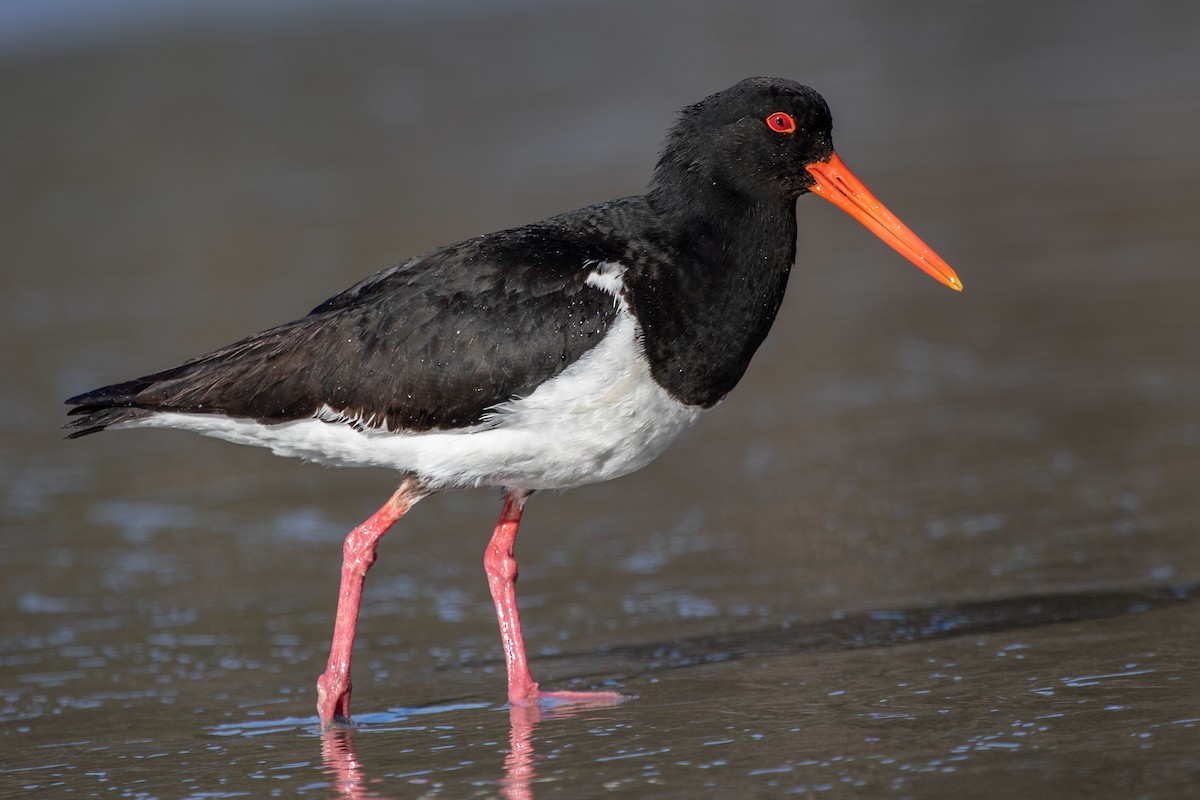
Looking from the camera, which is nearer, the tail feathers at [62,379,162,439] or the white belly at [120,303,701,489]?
the white belly at [120,303,701,489]

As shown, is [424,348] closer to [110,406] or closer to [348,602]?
[348,602]

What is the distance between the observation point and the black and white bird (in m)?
5.54

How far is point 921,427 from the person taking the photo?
878 cm

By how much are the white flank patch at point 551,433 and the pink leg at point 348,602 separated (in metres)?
0.18

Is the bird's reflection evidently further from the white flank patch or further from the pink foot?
the white flank patch

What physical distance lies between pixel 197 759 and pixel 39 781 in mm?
480

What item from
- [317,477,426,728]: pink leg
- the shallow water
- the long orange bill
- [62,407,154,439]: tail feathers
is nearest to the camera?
the shallow water

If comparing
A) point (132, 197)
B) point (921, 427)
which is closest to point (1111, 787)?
point (921, 427)

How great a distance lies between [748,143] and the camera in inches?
233

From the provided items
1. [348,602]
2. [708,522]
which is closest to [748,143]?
[348,602]

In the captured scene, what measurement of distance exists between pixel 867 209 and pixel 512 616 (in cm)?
200

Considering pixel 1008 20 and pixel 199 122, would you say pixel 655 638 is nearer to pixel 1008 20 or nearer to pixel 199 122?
pixel 199 122

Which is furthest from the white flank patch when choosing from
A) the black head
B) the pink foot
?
the pink foot

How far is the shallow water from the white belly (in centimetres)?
81
